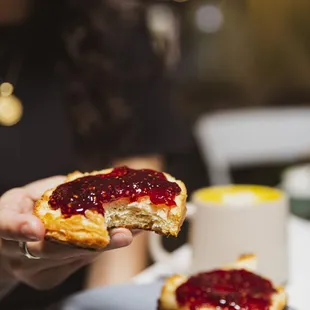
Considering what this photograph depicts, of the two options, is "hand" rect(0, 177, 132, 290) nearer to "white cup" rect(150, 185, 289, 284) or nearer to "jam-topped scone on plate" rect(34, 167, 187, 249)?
"jam-topped scone on plate" rect(34, 167, 187, 249)

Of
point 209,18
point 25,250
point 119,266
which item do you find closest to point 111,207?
point 25,250

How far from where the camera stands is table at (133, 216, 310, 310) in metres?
0.85

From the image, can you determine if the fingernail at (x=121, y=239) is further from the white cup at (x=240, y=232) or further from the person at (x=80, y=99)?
the person at (x=80, y=99)

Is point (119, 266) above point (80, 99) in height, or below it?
below

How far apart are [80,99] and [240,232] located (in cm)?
53

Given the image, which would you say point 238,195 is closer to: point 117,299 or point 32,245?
point 117,299

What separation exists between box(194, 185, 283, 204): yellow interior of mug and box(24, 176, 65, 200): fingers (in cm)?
26

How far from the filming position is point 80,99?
1254mm

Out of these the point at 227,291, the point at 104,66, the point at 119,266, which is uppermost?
the point at 104,66

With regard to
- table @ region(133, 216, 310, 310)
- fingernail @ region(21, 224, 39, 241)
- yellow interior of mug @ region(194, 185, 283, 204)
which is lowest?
table @ region(133, 216, 310, 310)

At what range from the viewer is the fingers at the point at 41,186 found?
0.70 m

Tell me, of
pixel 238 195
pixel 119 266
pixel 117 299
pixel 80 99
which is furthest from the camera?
pixel 80 99

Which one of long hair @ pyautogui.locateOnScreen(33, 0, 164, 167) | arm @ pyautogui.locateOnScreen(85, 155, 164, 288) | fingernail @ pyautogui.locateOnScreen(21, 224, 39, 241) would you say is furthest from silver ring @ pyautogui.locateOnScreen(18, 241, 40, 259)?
long hair @ pyautogui.locateOnScreen(33, 0, 164, 167)

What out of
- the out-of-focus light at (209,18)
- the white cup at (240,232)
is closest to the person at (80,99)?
the white cup at (240,232)
